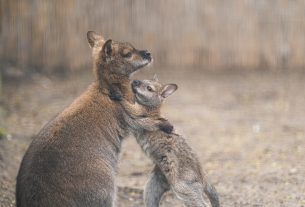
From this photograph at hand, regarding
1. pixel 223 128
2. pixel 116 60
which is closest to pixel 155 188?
pixel 116 60

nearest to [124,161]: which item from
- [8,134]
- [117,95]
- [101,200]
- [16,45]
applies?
[8,134]

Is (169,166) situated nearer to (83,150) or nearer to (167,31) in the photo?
(83,150)

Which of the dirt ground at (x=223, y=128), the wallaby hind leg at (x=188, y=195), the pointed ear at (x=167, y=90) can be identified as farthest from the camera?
the dirt ground at (x=223, y=128)

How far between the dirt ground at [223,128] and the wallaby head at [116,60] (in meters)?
0.65

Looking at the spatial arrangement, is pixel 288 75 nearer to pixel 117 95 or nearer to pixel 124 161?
pixel 124 161

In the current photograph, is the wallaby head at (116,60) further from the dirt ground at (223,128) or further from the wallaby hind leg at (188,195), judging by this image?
the wallaby hind leg at (188,195)

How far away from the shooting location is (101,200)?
22.4 feet

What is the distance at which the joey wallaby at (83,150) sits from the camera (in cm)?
663

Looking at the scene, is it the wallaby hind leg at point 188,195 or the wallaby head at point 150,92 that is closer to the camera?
the wallaby hind leg at point 188,195

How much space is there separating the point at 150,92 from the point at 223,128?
3323 millimetres

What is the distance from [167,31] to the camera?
13781mm

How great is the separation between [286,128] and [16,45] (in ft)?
15.3

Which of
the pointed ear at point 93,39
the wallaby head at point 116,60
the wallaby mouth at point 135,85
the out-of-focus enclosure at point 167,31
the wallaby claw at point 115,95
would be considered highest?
the pointed ear at point 93,39

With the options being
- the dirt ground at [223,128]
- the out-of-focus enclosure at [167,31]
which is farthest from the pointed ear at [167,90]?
the out-of-focus enclosure at [167,31]
